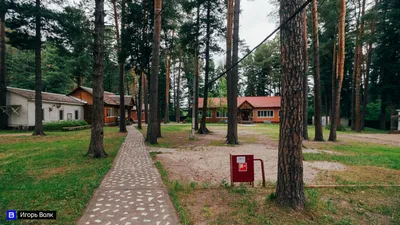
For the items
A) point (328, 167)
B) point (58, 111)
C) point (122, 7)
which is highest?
point (122, 7)

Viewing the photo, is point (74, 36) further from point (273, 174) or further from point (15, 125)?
point (273, 174)

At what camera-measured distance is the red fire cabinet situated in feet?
14.2

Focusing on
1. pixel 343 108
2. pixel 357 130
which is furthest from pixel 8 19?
pixel 343 108

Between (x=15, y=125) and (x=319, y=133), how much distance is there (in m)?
25.5

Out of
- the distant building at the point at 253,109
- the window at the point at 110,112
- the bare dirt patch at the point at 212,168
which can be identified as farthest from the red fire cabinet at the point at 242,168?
the distant building at the point at 253,109

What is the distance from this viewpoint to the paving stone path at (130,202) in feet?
9.56

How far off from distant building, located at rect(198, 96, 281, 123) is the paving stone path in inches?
1268

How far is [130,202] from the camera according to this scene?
349 centimetres

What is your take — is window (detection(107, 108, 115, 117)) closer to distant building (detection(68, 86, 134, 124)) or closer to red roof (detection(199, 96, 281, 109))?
distant building (detection(68, 86, 134, 124))

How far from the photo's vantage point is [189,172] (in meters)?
5.78

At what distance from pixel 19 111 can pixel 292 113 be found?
77.1 feet

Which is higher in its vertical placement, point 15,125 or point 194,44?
point 194,44

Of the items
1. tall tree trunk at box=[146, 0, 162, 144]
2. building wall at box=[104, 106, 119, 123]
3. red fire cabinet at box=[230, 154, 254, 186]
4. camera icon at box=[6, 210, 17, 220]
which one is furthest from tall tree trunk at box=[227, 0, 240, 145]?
building wall at box=[104, 106, 119, 123]

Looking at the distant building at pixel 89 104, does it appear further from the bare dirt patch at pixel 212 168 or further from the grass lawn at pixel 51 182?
the bare dirt patch at pixel 212 168
